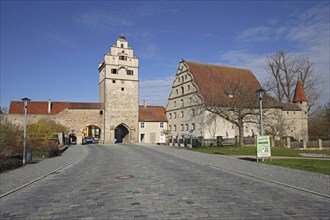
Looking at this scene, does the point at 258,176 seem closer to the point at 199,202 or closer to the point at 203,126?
the point at 199,202

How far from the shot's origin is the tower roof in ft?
179

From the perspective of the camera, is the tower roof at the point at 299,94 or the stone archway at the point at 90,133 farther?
the stone archway at the point at 90,133

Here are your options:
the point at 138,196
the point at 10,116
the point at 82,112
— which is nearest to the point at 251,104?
the point at 138,196

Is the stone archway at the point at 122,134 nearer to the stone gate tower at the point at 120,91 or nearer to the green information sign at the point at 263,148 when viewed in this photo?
the stone gate tower at the point at 120,91

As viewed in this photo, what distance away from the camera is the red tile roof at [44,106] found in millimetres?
54331

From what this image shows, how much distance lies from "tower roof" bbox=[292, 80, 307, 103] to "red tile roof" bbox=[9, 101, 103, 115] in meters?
37.3

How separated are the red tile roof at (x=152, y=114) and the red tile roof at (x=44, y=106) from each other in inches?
329

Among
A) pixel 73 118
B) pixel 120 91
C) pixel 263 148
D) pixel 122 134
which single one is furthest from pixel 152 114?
pixel 263 148

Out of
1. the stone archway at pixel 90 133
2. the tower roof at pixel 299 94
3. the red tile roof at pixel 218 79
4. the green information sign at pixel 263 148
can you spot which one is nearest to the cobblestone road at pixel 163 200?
the green information sign at pixel 263 148

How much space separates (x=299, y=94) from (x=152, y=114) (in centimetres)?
2852

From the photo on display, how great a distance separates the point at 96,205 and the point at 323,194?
700 centimetres

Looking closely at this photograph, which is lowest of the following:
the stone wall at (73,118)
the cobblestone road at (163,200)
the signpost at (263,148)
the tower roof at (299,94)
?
the cobblestone road at (163,200)

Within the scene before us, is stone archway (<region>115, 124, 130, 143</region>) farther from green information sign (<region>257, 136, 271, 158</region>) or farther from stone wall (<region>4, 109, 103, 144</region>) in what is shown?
green information sign (<region>257, 136, 271, 158</region>)

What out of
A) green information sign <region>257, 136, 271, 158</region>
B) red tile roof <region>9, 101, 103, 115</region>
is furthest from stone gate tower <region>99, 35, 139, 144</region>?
green information sign <region>257, 136, 271, 158</region>
